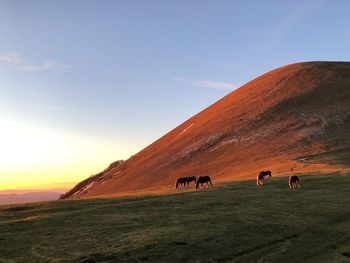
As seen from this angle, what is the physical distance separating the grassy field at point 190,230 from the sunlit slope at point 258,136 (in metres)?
25.0

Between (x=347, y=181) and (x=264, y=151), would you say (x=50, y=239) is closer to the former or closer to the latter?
(x=347, y=181)

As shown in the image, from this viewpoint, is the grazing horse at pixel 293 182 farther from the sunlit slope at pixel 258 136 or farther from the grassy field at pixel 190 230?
the sunlit slope at pixel 258 136

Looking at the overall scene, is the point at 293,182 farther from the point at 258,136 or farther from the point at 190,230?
the point at 258,136

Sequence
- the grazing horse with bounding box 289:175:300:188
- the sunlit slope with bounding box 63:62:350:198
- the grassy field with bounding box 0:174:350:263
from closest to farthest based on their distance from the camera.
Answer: the grassy field with bounding box 0:174:350:263, the grazing horse with bounding box 289:175:300:188, the sunlit slope with bounding box 63:62:350:198

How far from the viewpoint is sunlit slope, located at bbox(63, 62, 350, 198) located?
6838 cm

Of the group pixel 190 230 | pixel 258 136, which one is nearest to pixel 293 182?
pixel 190 230

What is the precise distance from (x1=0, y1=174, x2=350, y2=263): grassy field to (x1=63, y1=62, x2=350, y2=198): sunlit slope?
2501 centimetres

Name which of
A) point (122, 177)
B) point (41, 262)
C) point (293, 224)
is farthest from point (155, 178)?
point (41, 262)

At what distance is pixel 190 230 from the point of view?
21344mm

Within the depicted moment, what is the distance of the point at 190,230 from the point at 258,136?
59655 millimetres

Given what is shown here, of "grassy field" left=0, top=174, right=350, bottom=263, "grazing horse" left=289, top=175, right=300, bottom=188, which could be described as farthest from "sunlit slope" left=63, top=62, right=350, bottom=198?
"grassy field" left=0, top=174, right=350, bottom=263

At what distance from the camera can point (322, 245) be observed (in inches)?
747

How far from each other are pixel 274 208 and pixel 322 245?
8.30 m

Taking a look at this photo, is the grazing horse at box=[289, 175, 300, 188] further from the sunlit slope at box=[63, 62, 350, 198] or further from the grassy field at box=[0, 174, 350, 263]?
the sunlit slope at box=[63, 62, 350, 198]
